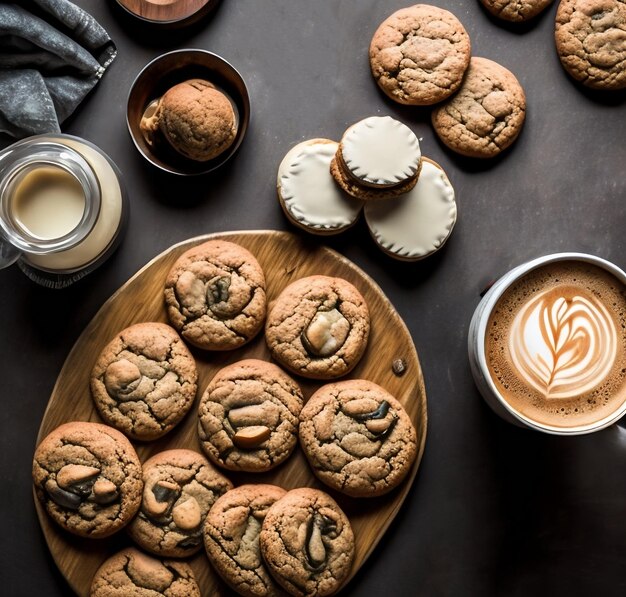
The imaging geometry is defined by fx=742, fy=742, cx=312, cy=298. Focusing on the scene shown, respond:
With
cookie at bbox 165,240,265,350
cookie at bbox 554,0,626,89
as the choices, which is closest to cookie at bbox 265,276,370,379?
cookie at bbox 165,240,265,350

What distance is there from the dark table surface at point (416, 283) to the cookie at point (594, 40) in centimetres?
6

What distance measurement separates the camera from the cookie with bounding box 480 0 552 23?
1.69 metres

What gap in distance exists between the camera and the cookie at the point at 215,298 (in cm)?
156

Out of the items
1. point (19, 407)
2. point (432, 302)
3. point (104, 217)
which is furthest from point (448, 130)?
point (19, 407)

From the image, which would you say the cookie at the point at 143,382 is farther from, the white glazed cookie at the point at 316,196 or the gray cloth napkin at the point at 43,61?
the gray cloth napkin at the point at 43,61

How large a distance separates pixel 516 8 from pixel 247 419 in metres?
1.11

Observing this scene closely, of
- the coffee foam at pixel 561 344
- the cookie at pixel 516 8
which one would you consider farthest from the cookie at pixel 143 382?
the cookie at pixel 516 8

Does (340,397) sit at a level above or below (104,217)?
below

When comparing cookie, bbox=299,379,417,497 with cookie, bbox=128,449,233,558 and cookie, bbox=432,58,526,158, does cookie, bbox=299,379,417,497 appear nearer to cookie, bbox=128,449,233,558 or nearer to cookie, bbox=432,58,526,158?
cookie, bbox=128,449,233,558

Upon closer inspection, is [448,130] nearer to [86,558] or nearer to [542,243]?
[542,243]

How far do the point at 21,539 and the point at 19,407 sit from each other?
0.95 ft

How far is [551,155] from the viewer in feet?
5.71

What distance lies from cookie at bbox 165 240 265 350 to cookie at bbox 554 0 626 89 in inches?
35.0

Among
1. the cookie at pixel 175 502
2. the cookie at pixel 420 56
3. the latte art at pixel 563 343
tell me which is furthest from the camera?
the cookie at pixel 420 56
